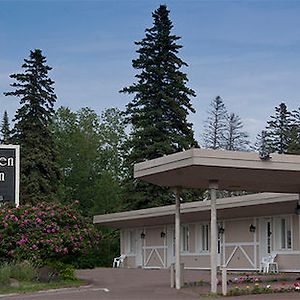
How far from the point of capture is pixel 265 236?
90.1ft

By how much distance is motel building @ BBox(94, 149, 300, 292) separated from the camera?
1630 centimetres

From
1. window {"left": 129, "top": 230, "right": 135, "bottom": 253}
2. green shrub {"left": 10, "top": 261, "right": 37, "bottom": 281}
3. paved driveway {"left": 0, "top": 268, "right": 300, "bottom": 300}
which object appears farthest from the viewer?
window {"left": 129, "top": 230, "right": 135, "bottom": 253}

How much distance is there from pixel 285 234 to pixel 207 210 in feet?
10.6

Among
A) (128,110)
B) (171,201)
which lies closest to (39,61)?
(128,110)

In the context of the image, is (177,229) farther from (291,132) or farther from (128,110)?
(291,132)

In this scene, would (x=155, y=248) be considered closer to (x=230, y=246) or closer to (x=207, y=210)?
(x=230, y=246)

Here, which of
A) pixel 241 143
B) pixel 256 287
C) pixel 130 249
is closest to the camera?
pixel 256 287

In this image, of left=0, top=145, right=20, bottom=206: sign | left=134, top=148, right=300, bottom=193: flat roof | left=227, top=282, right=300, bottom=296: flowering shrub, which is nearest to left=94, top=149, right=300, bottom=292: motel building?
left=134, top=148, right=300, bottom=193: flat roof

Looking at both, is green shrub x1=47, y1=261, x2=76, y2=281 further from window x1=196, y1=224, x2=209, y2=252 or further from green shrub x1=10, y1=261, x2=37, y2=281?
window x1=196, y1=224, x2=209, y2=252

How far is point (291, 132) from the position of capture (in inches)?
2377

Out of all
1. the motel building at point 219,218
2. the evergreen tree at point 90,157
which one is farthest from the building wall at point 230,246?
the evergreen tree at point 90,157

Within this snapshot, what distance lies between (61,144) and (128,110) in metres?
17.7

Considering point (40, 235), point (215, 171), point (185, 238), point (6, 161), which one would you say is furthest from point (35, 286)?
point (185, 238)

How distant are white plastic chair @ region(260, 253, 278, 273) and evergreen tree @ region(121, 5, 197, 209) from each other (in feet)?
45.3
